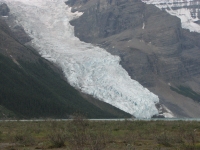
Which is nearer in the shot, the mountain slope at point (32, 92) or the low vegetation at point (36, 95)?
the low vegetation at point (36, 95)

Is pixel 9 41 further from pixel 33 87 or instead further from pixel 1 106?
pixel 1 106

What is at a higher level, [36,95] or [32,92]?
[32,92]

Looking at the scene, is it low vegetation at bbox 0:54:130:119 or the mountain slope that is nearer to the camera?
low vegetation at bbox 0:54:130:119

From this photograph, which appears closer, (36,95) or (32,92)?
(36,95)

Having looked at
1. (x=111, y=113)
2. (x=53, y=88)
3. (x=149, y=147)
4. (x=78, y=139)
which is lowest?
(x=111, y=113)

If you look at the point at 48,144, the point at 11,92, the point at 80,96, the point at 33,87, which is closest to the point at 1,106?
the point at 11,92

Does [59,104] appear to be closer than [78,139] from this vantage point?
No

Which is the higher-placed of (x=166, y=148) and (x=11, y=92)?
(x=166, y=148)

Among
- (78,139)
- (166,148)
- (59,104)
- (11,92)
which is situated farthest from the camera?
(59,104)
